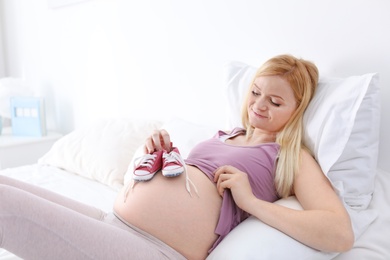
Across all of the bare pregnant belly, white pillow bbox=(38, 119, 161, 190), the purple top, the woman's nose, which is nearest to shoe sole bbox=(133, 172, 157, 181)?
the bare pregnant belly

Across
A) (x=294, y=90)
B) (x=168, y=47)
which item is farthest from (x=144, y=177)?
(x=168, y=47)

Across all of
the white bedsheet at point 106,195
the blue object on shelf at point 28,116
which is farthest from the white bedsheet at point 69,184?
the blue object on shelf at point 28,116

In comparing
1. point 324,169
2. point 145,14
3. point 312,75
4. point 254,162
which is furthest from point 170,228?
point 145,14

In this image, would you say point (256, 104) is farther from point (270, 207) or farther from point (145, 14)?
point (145, 14)

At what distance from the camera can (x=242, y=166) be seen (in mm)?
1007

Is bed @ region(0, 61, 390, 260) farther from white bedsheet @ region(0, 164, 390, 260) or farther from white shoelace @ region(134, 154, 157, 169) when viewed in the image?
white shoelace @ region(134, 154, 157, 169)

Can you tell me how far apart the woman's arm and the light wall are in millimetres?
294

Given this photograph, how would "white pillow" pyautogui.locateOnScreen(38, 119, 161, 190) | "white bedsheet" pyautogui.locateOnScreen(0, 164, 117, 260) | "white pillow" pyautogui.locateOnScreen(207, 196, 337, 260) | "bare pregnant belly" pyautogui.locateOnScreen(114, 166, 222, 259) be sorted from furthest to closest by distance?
"white pillow" pyautogui.locateOnScreen(38, 119, 161, 190) < "white bedsheet" pyautogui.locateOnScreen(0, 164, 117, 260) < "bare pregnant belly" pyautogui.locateOnScreen(114, 166, 222, 259) < "white pillow" pyautogui.locateOnScreen(207, 196, 337, 260)

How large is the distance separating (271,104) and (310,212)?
1.07 feet

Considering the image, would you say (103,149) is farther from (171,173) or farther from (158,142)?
(171,173)

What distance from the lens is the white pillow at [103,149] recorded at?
60.5 inches

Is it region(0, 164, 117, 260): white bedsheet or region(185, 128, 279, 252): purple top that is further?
Answer: region(0, 164, 117, 260): white bedsheet

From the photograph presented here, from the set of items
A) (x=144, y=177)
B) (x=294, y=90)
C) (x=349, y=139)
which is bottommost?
(x=144, y=177)

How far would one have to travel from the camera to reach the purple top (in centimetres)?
94
